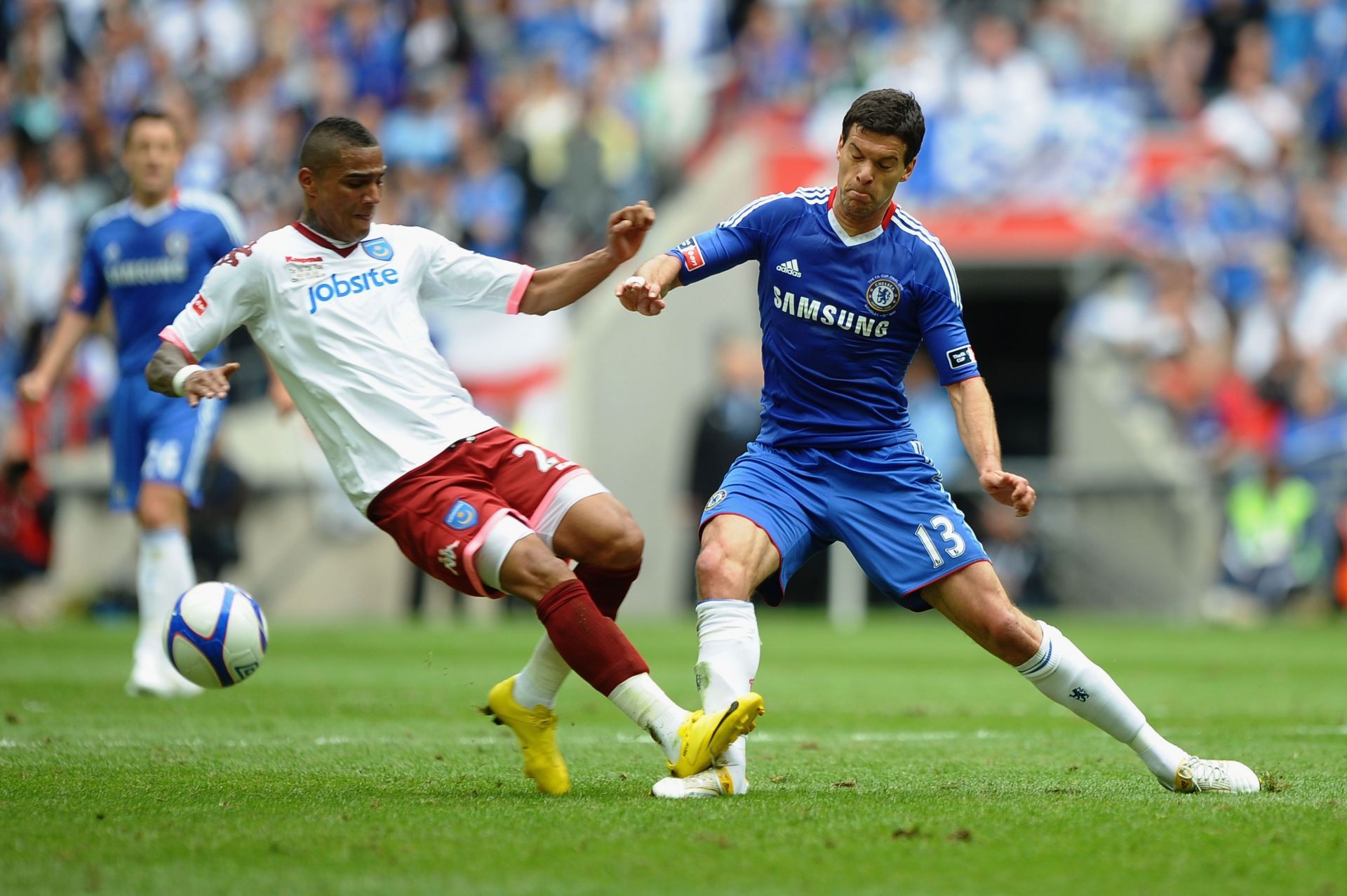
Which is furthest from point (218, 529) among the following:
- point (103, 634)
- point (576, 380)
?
point (576, 380)

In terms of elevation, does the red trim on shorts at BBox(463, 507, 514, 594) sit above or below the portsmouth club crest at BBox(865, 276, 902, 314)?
below

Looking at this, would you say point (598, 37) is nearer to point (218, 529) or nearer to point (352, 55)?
→ point (352, 55)

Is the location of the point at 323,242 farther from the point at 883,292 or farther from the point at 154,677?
the point at 154,677

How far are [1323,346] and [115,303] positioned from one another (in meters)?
12.7

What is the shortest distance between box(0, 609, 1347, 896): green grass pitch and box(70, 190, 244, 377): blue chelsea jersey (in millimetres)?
2002

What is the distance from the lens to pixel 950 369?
6.29m

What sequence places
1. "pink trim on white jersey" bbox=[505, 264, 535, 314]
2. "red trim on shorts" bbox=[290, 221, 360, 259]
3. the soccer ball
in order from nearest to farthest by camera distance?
"red trim on shorts" bbox=[290, 221, 360, 259]
"pink trim on white jersey" bbox=[505, 264, 535, 314]
the soccer ball

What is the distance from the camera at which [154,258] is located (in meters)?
9.75

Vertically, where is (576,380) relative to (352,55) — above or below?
below

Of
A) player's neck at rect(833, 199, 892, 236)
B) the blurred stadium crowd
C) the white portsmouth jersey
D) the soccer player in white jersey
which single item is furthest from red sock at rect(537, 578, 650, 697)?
the blurred stadium crowd

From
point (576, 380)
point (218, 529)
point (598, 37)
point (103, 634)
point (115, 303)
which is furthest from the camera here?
point (598, 37)

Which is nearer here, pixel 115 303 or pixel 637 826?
pixel 637 826

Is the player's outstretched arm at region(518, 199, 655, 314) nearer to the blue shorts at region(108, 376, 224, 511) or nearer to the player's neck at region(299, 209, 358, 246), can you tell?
the player's neck at region(299, 209, 358, 246)

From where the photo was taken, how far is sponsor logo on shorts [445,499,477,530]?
5902 mm
